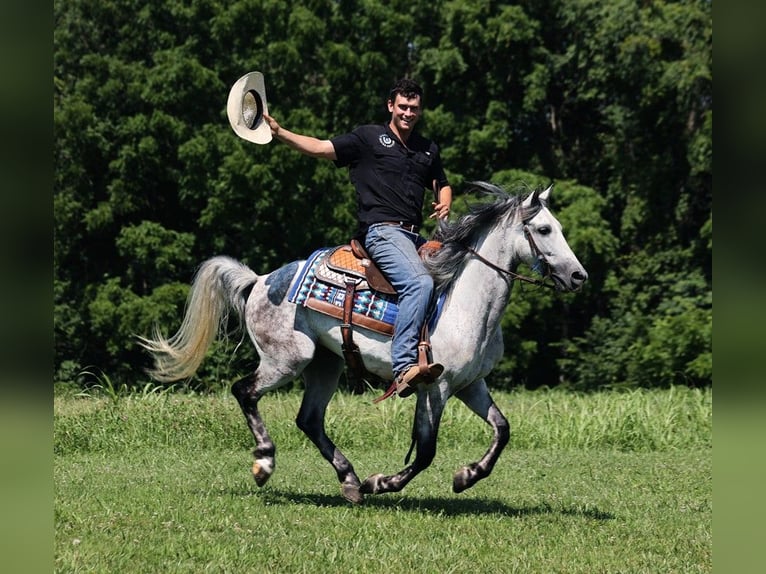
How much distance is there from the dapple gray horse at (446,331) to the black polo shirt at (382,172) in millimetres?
358

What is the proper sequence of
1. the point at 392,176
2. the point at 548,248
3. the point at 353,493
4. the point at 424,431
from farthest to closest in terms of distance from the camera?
1. the point at 353,493
2. the point at 392,176
3. the point at 424,431
4. the point at 548,248

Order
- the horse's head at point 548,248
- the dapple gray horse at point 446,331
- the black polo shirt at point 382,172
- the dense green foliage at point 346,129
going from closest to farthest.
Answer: the horse's head at point 548,248 → the dapple gray horse at point 446,331 → the black polo shirt at point 382,172 → the dense green foliage at point 346,129

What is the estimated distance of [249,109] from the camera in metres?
6.67

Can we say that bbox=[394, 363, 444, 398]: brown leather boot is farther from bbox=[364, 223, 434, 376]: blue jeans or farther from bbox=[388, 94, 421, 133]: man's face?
bbox=[388, 94, 421, 133]: man's face

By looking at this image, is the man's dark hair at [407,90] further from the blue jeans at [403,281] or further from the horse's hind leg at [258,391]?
the horse's hind leg at [258,391]

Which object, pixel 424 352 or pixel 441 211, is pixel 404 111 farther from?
pixel 424 352

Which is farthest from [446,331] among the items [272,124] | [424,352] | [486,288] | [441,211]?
[272,124]

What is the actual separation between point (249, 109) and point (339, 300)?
148cm

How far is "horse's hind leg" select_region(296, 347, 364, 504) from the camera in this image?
283 inches

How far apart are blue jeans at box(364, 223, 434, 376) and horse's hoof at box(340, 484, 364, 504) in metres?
1.09

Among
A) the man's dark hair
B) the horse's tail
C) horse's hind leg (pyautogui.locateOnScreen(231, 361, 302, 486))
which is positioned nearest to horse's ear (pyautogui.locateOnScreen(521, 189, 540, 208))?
the man's dark hair

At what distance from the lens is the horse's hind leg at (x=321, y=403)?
7.20 meters

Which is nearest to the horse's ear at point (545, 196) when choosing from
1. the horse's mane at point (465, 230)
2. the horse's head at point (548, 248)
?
the horse's head at point (548, 248)

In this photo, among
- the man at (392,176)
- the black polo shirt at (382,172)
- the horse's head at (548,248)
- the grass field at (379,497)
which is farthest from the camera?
the black polo shirt at (382,172)
